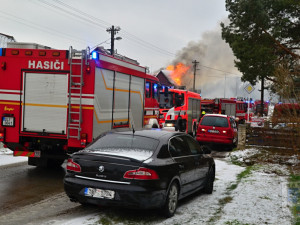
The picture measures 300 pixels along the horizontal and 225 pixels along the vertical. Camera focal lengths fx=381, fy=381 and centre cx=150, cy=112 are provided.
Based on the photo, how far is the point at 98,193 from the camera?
5.79 metres

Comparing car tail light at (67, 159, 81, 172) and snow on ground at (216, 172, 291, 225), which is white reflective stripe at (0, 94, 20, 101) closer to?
car tail light at (67, 159, 81, 172)

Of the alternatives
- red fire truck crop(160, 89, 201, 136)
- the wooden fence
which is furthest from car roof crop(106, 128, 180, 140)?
red fire truck crop(160, 89, 201, 136)

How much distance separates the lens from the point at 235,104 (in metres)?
41.2

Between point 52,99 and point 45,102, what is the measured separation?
8.2 inches

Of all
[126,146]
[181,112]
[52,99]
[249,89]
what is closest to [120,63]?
[52,99]

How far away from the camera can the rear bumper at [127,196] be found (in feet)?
18.5

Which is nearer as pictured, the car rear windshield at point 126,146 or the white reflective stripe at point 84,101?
the car rear windshield at point 126,146

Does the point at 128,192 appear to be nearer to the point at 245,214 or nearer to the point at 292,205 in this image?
the point at 245,214

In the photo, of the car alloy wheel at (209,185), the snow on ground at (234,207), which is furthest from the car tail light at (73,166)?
the car alloy wheel at (209,185)

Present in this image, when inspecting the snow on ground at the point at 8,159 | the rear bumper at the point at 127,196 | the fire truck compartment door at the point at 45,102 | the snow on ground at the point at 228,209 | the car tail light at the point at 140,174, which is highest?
the fire truck compartment door at the point at 45,102

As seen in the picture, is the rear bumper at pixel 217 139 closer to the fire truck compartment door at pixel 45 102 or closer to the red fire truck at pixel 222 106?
the fire truck compartment door at pixel 45 102

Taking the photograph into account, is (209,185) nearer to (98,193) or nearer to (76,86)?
(98,193)

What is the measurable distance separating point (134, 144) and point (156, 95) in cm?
848

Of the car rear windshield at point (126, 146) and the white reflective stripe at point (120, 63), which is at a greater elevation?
the white reflective stripe at point (120, 63)
